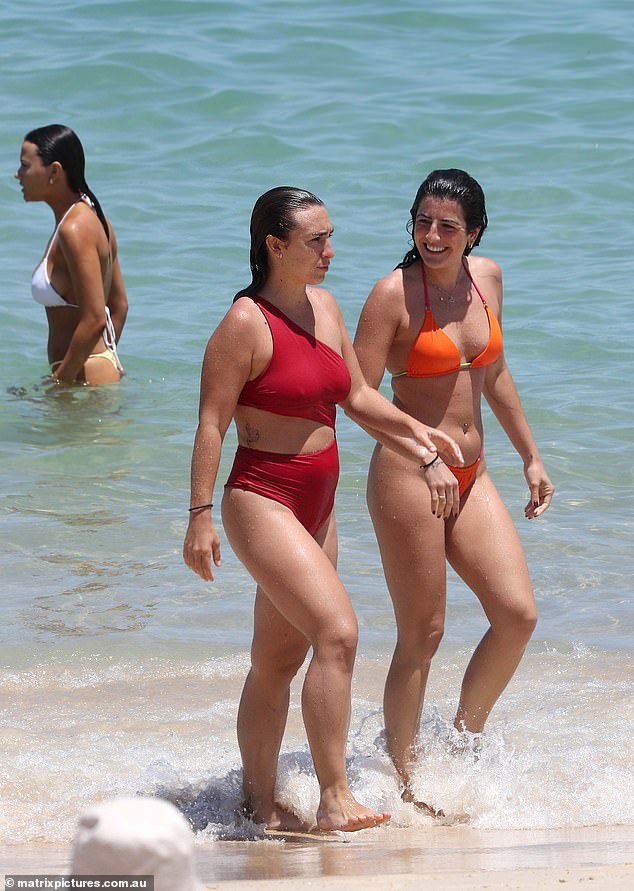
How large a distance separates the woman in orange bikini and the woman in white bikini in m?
3.88

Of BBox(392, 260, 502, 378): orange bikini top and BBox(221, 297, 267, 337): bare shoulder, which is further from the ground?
BBox(221, 297, 267, 337): bare shoulder

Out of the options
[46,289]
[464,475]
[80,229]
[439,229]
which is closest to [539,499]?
[464,475]

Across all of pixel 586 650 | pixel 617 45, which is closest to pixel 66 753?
pixel 586 650

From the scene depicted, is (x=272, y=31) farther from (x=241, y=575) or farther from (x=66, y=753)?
(x=66, y=753)

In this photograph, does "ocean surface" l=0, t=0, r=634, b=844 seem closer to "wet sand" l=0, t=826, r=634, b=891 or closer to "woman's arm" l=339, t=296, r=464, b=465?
"wet sand" l=0, t=826, r=634, b=891

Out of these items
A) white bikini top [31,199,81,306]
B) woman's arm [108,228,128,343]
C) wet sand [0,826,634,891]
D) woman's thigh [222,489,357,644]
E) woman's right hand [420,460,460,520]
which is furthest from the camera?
woman's arm [108,228,128,343]

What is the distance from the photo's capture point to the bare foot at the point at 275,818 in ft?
13.7

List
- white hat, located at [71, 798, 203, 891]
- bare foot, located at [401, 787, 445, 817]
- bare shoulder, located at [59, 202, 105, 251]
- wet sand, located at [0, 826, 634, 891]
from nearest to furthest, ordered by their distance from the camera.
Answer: white hat, located at [71, 798, 203, 891] < wet sand, located at [0, 826, 634, 891] < bare foot, located at [401, 787, 445, 817] < bare shoulder, located at [59, 202, 105, 251]

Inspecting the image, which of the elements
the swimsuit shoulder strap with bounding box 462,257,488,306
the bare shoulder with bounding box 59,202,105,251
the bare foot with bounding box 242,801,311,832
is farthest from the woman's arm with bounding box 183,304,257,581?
the bare shoulder with bounding box 59,202,105,251

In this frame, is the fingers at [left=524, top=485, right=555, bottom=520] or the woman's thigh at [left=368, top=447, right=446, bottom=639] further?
the fingers at [left=524, top=485, right=555, bottom=520]

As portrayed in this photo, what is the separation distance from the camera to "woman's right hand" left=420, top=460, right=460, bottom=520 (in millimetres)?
4062

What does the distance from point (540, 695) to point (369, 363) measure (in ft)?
5.67

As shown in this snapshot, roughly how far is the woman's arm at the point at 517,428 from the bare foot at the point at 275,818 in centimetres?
128

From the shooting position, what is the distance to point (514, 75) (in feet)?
55.5
